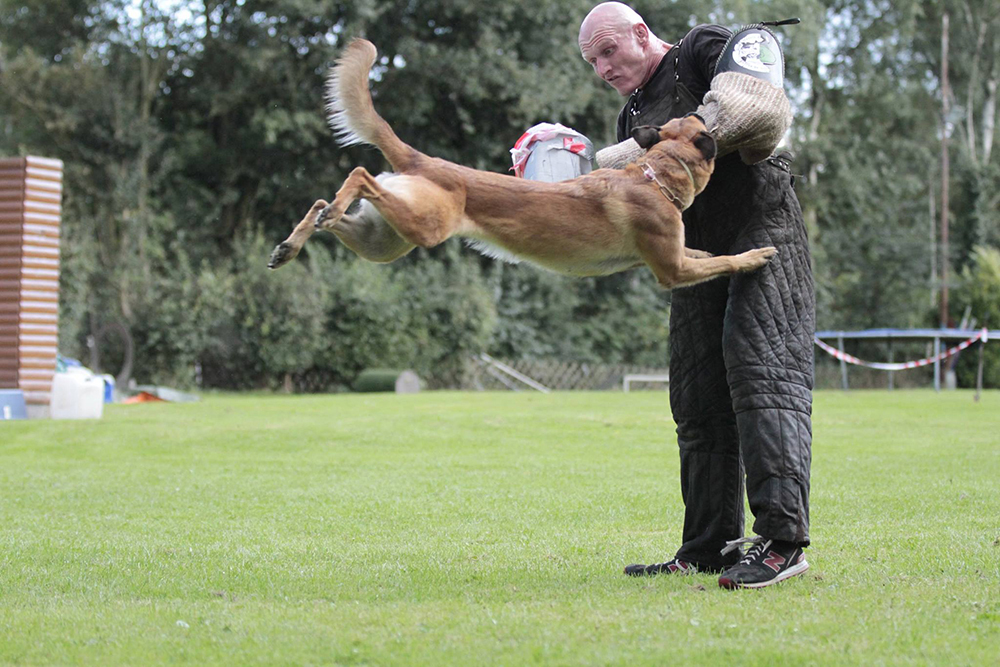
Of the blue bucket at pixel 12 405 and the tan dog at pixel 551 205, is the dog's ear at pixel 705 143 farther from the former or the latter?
the blue bucket at pixel 12 405

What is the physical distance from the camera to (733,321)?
4.71 meters

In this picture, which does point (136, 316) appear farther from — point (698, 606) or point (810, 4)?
point (698, 606)

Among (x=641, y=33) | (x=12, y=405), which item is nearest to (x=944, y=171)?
(x=12, y=405)

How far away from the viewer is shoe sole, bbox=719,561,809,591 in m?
4.52

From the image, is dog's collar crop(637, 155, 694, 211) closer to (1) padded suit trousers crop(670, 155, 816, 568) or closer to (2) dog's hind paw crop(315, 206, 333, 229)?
(1) padded suit trousers crop(670, 155, 816, 568)

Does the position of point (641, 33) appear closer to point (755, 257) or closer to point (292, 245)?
point (755, 257)

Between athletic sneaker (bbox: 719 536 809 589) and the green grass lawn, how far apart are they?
0.06 meters

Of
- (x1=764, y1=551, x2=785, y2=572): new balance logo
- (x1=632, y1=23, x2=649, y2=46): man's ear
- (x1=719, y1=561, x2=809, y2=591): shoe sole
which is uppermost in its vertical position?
(x1=632, y1=23, x2=649, y2=46): man's ear

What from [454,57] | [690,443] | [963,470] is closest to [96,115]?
[454,57]

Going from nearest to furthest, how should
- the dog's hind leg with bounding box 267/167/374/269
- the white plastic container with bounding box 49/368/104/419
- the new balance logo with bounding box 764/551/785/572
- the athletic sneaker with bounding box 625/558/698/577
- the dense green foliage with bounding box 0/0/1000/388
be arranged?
1. the dog's hind leg with bounding box 267/167/374/269
2. the new balance logo with bounding box 764/551/785/572
3. the athletic sneaker with bounding box 625/558/698/577
4. the white plastic container with bounding box 49/368/104/419
5. the dense green foliage with bounding box 0/0/1000/388

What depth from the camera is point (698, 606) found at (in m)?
4.17

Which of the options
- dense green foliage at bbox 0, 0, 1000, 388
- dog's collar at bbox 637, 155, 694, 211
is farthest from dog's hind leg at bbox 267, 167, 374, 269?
dense green foliage at bbox 0, 0, 1000, 388

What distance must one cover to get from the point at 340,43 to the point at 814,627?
26092 millimetres

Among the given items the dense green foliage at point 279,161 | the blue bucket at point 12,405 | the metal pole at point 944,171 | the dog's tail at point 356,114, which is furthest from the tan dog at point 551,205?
the metal pole at point 944,171
